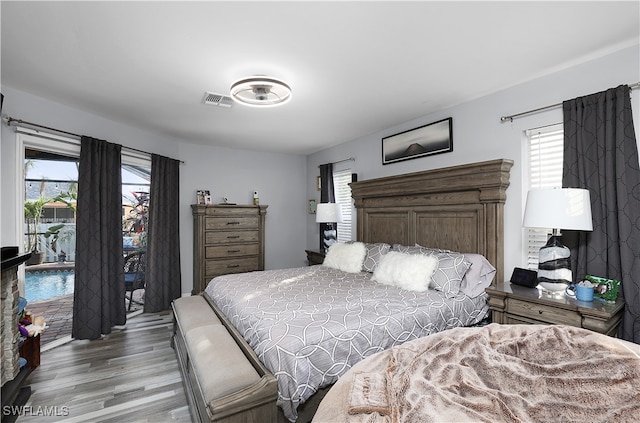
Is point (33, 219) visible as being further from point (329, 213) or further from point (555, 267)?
point (555, 267)

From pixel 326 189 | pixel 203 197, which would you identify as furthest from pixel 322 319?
pixel 203 197

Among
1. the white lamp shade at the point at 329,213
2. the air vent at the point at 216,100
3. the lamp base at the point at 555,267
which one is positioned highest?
the air vent at the point at 216,100

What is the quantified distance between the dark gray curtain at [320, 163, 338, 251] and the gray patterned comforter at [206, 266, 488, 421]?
209cm

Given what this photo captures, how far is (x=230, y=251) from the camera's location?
4.78 metres

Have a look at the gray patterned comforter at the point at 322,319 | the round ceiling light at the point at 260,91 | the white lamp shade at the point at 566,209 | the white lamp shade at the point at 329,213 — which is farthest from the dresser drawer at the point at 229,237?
the white lamp shade at the point at 566,209

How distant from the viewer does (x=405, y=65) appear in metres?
2.37

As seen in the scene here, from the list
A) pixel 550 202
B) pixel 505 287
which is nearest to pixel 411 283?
pixel 505 287

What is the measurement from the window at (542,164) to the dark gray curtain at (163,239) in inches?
166

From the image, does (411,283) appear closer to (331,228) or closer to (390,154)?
(390,154)

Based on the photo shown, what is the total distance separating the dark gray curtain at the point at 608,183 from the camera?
2.04 m

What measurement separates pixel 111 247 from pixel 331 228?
2.95 meters

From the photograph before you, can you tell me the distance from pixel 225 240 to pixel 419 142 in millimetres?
3116

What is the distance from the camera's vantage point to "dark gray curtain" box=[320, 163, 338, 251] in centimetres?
497

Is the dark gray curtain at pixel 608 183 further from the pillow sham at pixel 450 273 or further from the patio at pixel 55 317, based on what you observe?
the patio at pixel 55 317
